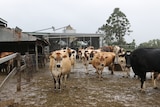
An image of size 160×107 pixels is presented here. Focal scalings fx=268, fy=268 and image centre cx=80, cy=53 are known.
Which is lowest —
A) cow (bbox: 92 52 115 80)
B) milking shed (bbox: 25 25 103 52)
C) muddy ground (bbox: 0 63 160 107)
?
muddy ground (bbox: 0 63 160 107)

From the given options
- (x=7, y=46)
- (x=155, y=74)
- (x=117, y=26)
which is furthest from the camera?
(x=117, y=26)

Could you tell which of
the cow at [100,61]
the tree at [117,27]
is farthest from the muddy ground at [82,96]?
the tree at [117,27]

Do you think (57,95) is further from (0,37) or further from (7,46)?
(7,46)

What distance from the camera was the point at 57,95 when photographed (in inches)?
336

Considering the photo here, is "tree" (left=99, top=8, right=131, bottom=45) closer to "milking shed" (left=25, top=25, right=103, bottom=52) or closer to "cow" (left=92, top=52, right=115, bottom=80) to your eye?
"milking shed" (left=25, top=25, right=103, bottom=52)

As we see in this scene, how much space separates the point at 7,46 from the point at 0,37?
579cm

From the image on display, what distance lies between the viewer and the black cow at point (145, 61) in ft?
29.5

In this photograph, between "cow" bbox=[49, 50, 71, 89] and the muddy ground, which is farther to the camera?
"cow" bbox=[49, 50, 71, 89]

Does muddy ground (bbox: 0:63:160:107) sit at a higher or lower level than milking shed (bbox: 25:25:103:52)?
lower

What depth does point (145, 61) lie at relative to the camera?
30.0 feet

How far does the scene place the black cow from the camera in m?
9.00

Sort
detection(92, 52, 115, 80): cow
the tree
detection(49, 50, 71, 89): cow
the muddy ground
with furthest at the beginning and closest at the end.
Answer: the tree, detection(92, 52, 115, 80): cow, detection(49, 50, 71, 89): cow, the muddy ground

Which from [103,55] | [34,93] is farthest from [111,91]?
[103,55]

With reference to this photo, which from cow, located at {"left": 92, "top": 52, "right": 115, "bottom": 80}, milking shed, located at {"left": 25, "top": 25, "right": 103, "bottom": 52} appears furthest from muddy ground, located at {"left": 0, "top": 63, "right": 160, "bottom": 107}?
milking shed, located at {"left": 25, "top": 25, "right": 103, "bottom": 52}
